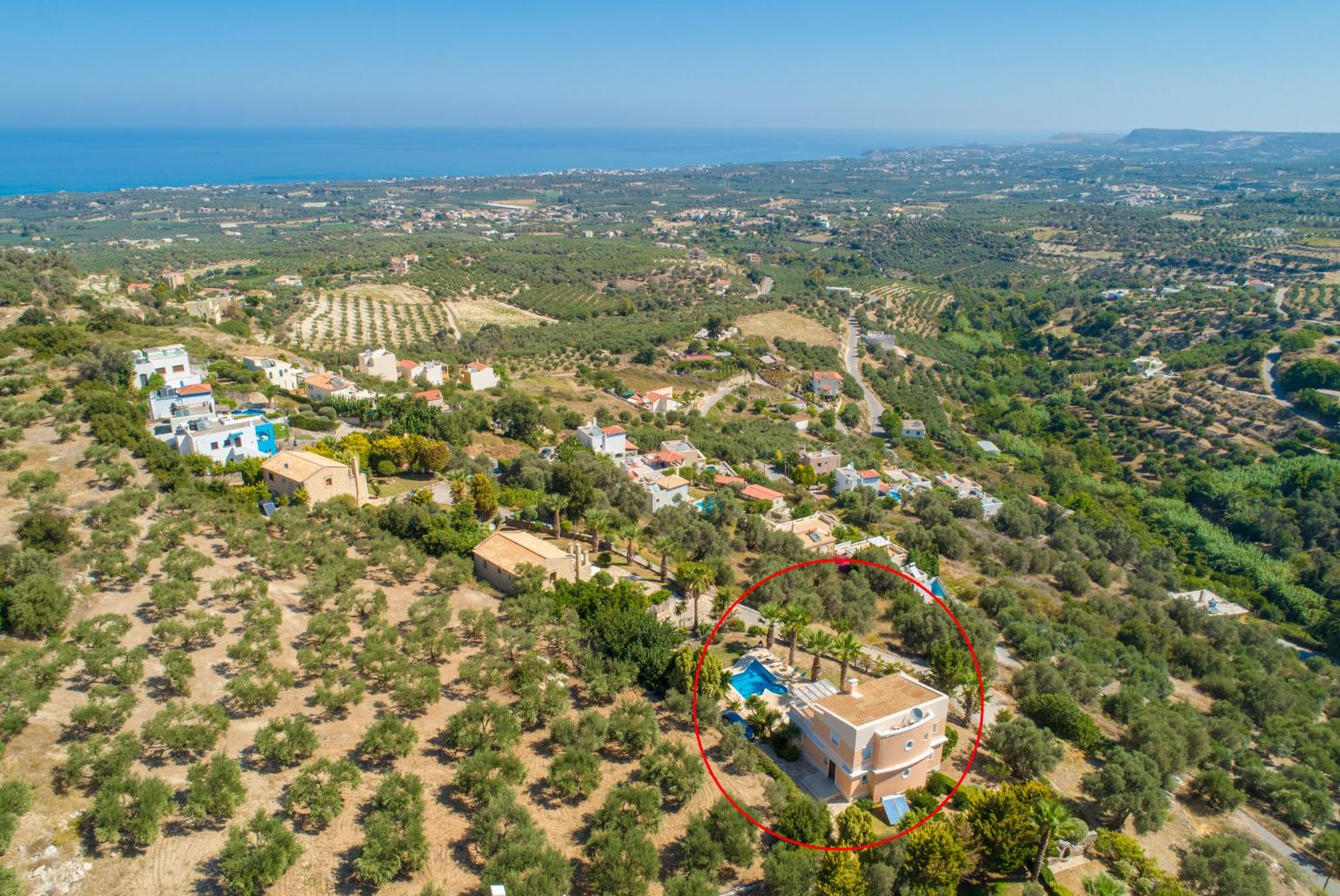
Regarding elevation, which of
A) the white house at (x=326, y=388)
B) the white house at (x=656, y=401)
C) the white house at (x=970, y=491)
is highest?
the white house at (x=326, y=388)

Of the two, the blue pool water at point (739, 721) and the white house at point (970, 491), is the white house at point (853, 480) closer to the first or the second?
the white house at point (970, 491)

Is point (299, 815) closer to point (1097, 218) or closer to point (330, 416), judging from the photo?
point (330, 416)

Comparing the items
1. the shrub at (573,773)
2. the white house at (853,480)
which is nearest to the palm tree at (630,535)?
the shrub at (573,773)

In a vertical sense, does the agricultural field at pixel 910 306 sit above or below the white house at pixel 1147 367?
above

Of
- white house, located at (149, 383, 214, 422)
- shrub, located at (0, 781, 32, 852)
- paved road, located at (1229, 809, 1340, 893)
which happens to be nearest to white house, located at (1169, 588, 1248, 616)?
paved road, located at (1229, 809, 1340, 893)

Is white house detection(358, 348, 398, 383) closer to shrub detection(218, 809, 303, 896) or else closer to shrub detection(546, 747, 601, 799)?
shrub detection(546, 747, 601, 799)

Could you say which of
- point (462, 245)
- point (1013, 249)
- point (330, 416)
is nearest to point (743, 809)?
point (330, 416)

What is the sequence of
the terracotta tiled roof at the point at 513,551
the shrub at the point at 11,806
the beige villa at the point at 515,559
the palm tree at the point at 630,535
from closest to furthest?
the shrub at the point at 11,806 < the beige villa at the point at 515,559 < the terracotta tiled roof at the point at 513,551 < the palm tree at the point at 630,535
